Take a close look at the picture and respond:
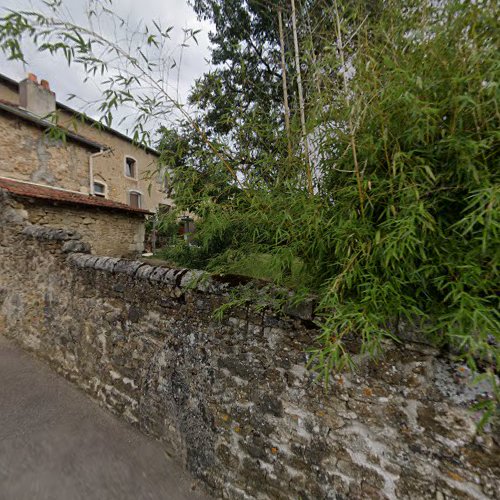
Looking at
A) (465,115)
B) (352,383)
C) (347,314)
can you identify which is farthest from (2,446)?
(465,115)

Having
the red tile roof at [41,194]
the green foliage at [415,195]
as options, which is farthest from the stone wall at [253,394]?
the red tile roof at [41,194]

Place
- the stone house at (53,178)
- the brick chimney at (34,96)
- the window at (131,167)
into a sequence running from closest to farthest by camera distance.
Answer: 1. the stone house at (53,178)
2. the brick chimney at (34,96)
3. the window at (131,167)

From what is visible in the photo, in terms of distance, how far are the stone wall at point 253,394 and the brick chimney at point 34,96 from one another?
31.9 feet

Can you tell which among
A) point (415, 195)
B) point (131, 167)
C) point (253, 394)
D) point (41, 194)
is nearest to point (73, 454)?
point (253, 394)

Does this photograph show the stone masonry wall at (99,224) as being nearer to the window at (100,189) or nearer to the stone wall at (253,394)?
the stone wall at (253,394)

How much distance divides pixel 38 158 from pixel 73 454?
29.3ft

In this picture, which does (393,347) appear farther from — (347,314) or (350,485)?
(350,485)

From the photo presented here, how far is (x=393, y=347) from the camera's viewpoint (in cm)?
128

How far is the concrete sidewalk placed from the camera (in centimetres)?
192

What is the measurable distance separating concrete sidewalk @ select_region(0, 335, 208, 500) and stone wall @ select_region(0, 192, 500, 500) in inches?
5.8

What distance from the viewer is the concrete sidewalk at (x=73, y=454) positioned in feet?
6.31

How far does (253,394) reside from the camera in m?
1.78

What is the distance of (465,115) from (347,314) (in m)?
0.97

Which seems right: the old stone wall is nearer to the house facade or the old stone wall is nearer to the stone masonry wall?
the house facade
